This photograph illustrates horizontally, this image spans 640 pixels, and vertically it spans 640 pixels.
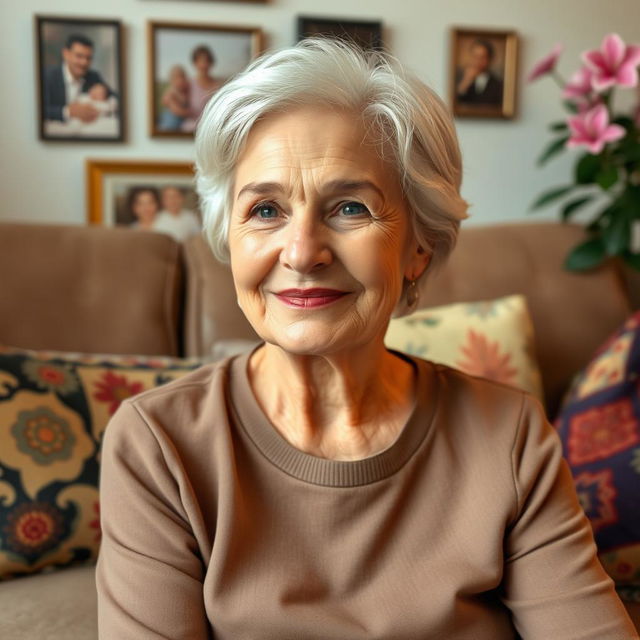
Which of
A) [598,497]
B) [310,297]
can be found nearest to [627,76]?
[598,497]

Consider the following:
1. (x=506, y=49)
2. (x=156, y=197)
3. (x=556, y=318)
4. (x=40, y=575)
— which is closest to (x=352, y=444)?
(x=40, y=575)

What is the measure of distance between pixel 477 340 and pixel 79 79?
147 cm

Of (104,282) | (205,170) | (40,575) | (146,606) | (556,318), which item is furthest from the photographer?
(556,318)

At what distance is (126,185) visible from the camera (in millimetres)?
2359

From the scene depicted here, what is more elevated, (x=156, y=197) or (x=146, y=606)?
(x=156, y=197)

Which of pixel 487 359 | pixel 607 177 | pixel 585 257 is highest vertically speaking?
pixel 607 177

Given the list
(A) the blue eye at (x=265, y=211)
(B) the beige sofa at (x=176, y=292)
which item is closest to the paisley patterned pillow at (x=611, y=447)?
(B) the beige sofa at (x=176, y=292)

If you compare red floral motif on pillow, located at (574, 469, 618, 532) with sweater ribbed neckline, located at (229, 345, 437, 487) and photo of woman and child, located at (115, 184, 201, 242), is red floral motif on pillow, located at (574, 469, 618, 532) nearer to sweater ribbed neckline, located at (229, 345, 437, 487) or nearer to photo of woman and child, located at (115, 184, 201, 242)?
sweater ribbed neckline, located at (229, 345, 437, 487)

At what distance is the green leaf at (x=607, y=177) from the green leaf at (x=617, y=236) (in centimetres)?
11

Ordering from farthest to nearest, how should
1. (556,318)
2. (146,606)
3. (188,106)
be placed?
(188,106)
(556,318)
(146,606)

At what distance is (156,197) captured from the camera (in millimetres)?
2385

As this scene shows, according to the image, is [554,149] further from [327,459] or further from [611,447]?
[327,459]

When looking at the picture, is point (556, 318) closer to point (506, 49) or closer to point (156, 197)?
point (506, 49)

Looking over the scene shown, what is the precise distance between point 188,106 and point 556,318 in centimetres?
134
